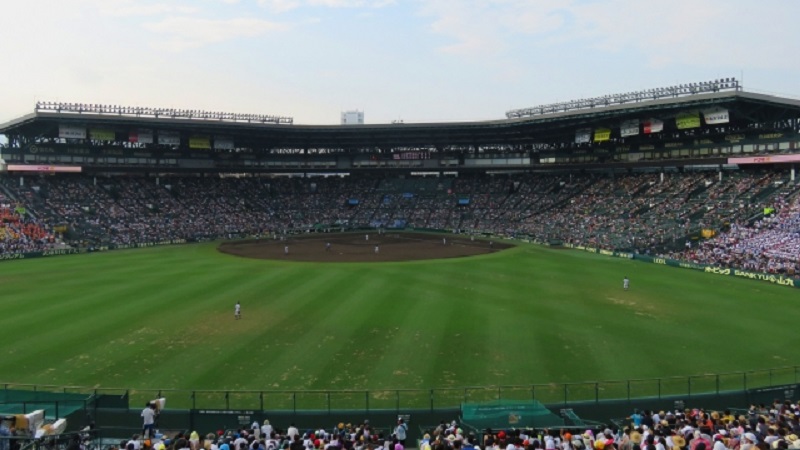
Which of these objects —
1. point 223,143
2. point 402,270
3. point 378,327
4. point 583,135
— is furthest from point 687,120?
point 223,143

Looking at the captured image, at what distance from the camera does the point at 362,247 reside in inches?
2889

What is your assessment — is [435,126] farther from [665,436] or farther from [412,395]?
[665,436]

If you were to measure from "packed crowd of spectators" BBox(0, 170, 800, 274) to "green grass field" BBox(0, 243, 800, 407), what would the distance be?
508 inches

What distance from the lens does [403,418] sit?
18.9 m

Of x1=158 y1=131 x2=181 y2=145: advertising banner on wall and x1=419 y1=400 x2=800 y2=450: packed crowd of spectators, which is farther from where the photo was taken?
x1=158 y1=131 x2=181 y2=145: advertising banner on wall

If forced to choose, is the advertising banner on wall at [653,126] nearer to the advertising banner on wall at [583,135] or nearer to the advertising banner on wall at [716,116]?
the advertising banner on wall at [716,116]

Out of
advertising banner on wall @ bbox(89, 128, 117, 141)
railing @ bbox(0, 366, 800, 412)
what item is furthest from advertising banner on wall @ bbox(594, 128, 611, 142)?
advertising banner on wall @ bbox(89, 128, 117, 141)

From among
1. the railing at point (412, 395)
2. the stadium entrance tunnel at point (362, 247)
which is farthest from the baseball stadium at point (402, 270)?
the stadium entrance tunnel at point (362, 247)

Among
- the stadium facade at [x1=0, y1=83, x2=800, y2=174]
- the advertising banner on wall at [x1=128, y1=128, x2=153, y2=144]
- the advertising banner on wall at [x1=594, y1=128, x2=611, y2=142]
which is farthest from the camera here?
the advertising banner on wall at [x1=128, y1=128, x2=153, y2=144]

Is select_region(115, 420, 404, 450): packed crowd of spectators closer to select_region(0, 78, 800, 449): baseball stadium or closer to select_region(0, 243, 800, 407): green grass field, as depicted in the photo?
select_region(0, 78, 800, 449): baseball stadium

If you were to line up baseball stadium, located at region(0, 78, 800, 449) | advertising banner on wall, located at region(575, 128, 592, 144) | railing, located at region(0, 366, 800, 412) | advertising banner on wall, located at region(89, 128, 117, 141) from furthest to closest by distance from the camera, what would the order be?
advertising banner on wall, located at region(575, 128, 592, 144) → advertising banner on wall, located at region(89, 128, 117, 141) → railing, located at region(0, 366, 800, 412) → baseball stadium, located at region(0, 78, 800, 449)

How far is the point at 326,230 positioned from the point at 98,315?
207ft

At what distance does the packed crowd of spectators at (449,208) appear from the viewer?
61.5 metres

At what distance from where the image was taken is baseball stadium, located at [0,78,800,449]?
21641 mm
